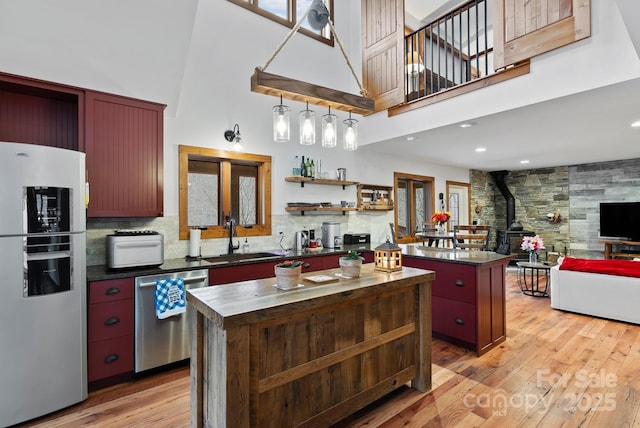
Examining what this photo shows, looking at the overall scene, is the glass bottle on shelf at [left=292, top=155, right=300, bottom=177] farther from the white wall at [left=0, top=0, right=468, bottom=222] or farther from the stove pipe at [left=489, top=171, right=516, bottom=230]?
the stove pipe at [left=489, top=171, right=516, bottom=230]

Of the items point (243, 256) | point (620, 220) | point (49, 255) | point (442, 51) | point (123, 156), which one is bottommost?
point (243, 256)

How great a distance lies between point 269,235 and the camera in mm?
4312

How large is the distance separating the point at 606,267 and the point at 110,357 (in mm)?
5595

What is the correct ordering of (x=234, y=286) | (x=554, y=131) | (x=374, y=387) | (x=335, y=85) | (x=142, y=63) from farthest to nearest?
(x=335, y=85)
(x=554, y=131)
(x=142, y=63)
(x=374, y=387)
(x=234, y=286)

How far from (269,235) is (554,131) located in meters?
4.05

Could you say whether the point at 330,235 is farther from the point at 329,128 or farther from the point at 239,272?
the point at 329,128

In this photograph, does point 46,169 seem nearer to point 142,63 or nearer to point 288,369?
point 142,63

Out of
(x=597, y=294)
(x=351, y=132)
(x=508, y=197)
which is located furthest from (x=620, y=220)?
(x=351, y=132)

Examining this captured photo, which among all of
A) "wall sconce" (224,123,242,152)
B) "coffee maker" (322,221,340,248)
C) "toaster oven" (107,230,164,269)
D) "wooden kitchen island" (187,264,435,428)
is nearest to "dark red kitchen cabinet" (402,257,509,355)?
"wooden kitchen island" (187,264,435,428)

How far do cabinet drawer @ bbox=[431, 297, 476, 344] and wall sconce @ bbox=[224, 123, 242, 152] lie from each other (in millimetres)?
2962

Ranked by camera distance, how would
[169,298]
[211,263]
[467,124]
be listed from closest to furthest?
[169,298]
[211,263]
[467,124]

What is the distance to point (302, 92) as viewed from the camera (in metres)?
2.04

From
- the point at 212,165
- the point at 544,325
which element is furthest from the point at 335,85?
the point at 544,325

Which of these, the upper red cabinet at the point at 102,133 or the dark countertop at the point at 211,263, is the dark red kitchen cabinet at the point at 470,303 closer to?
the dark countertop at the point at 211,263
